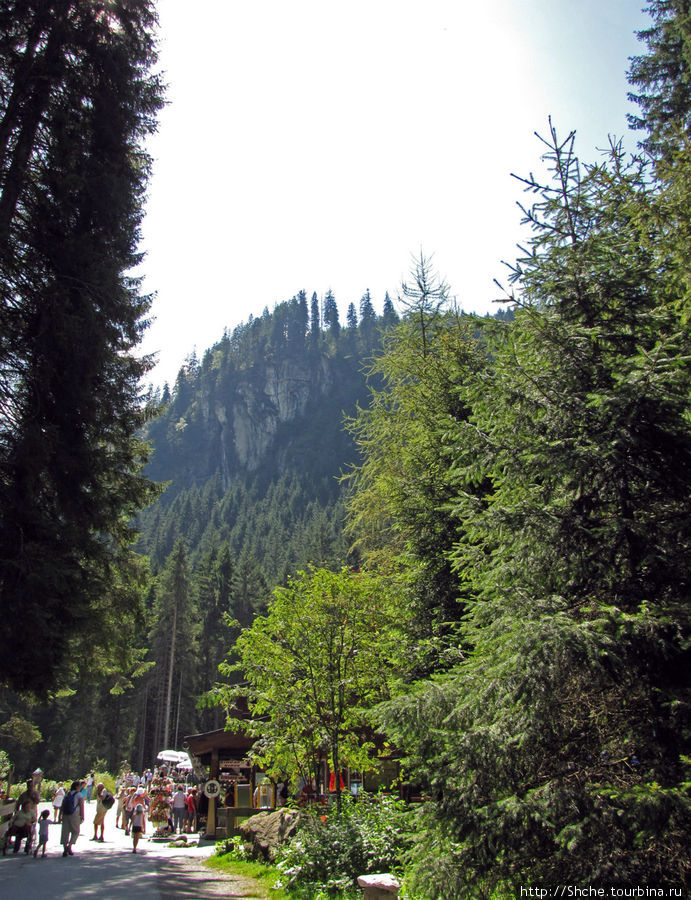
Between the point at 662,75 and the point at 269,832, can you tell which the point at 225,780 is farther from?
the point at 662,75

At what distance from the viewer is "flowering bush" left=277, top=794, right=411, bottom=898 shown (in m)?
8.20

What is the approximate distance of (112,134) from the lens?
1188 cm

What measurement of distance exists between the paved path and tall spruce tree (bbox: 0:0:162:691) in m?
2.87

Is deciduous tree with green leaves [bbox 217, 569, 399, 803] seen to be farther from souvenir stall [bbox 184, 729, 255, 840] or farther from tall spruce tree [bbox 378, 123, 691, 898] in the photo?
souvenir stall [bbox 184, 729, 255, 840]

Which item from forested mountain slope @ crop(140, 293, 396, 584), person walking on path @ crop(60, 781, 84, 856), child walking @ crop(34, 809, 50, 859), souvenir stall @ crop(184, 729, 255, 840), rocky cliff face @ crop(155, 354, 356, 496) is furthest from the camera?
rocky cliff face @ crop(155, 354, 356, 496)

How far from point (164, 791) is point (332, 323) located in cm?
18697

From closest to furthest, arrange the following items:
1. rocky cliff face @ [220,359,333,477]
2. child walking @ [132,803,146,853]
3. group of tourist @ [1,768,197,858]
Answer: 1. group of tourist @ [1,768,197,858]
2. child walking @ [132,803,146,853]
3. rocky cliff face @ [220,359,333,477]

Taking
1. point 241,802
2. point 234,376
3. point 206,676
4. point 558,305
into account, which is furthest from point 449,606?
point 234,376

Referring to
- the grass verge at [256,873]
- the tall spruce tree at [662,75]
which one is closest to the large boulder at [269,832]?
the grass verge at [256,873]

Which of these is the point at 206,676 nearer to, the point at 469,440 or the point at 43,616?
the point at 43,616

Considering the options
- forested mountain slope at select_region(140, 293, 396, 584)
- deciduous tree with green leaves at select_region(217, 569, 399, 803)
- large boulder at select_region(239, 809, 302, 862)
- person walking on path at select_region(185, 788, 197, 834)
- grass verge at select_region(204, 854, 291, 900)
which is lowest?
person walking on path at select_region(185, 788, 197, 834)

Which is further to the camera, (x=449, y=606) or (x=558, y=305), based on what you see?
(x=449, y=606)

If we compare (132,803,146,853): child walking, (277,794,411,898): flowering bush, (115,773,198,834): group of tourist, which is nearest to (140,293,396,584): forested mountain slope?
(115,773,198,834): group of tourist

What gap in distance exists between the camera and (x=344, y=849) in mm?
8758
